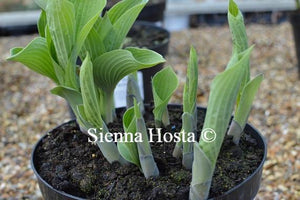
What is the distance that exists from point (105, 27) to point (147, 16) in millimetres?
1429

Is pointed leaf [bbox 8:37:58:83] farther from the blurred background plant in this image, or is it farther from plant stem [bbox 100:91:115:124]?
the blurred background plant

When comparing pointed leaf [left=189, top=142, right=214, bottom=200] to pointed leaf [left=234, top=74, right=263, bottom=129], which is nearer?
pointed leaf [left=189, top=142, right=214, bottom=200]

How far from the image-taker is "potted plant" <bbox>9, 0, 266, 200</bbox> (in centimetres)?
63

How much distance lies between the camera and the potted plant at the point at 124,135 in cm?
63

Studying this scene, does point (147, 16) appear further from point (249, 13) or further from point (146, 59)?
point (146, 59)

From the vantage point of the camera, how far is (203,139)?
0.56m

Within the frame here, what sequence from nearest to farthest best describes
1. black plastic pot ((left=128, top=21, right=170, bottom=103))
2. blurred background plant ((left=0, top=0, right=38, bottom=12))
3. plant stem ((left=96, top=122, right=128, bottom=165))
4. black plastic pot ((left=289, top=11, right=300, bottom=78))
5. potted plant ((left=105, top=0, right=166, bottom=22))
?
plant stem ((left=96, top=122, right=128, bottom=165)) → black plastic pot ((left=128, top=21, right=170, bottom=103)) → black plastic pot ((left=289, top=11, right=300, bottom=78)) → potted plant ((left=105, top=0, right=166, bottom=22)) → blurred background plant ((left=0, top=0, right=38, bottom=12))

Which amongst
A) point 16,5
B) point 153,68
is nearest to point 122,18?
point 153,68

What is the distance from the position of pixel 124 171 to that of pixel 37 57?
236 mm

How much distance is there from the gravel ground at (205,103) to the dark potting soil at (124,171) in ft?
1.71

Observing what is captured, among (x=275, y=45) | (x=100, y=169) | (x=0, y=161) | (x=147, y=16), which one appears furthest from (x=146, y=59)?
(x=275, y=45)

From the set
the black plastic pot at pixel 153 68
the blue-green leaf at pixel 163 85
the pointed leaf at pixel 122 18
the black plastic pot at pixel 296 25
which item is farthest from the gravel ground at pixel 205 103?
the pointed leaf at pixel 122 18

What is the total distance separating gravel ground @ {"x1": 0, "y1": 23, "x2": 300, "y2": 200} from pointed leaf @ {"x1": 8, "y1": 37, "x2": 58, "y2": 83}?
0.68 m

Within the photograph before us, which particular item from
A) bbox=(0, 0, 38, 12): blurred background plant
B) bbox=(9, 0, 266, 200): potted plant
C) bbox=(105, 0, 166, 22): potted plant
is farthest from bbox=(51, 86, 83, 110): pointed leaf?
bbox=(0, 0, 38, 12): blurred background plant
